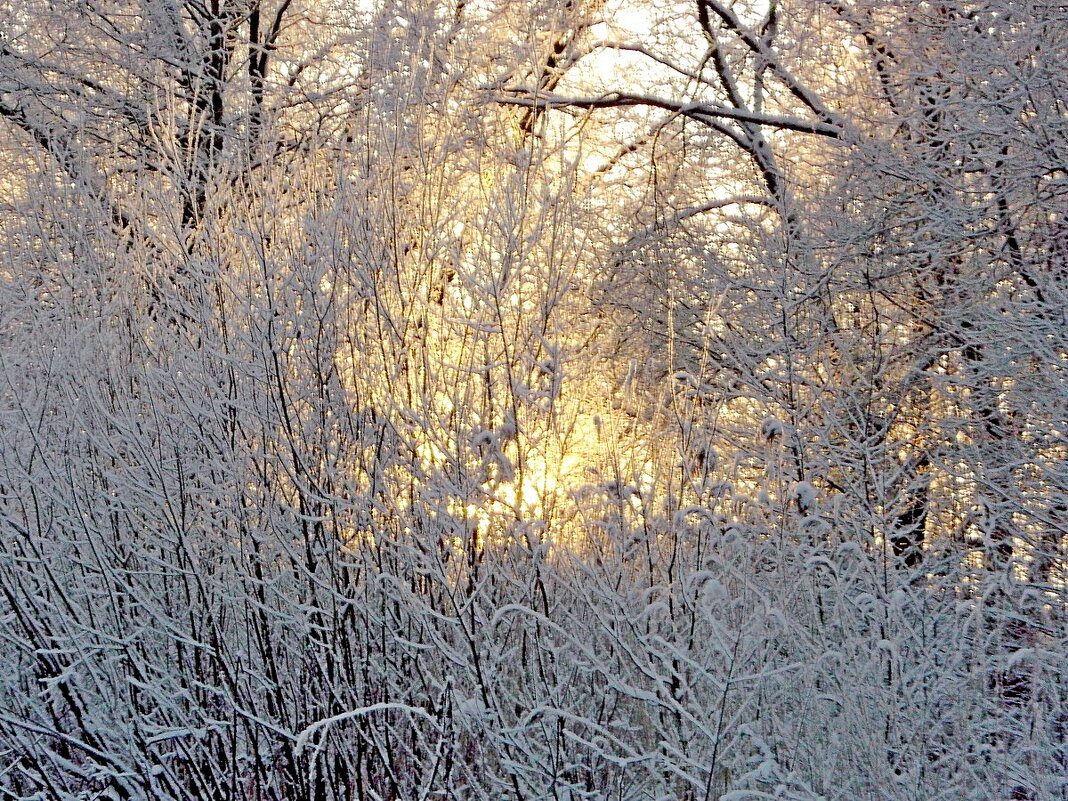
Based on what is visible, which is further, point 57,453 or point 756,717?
point 57,453

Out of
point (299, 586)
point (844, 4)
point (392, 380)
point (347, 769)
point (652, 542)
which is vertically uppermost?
point (844, 4)

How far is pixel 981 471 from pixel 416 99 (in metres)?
4.57

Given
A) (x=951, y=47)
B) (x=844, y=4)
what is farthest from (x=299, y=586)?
(x=844, y=4)

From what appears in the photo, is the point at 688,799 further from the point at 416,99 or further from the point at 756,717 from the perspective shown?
the point at 416,99

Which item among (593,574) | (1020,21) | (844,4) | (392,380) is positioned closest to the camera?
(593,574)

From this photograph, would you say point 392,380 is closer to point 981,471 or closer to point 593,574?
point 593,574

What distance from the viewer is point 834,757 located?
15.3 feet

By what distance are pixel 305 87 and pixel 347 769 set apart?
24.8ft

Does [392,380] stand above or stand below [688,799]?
above

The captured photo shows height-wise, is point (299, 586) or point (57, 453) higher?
point (57, 453)

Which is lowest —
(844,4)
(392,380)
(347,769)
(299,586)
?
(347,769)

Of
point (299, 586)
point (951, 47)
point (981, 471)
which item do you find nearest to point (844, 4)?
point (951, 47)

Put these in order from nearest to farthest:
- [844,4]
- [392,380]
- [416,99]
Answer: [392,380] < [416,99] < [844,4]

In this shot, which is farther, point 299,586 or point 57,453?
point 57,453
